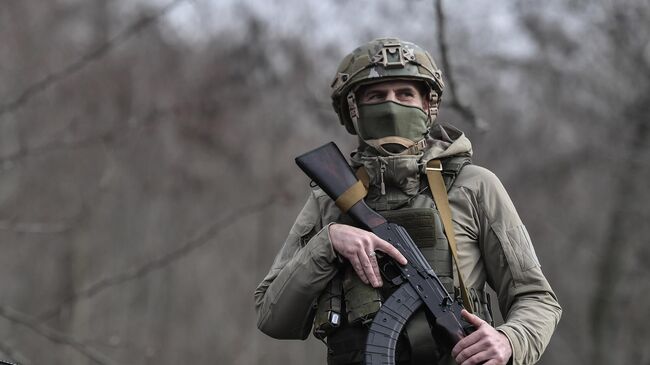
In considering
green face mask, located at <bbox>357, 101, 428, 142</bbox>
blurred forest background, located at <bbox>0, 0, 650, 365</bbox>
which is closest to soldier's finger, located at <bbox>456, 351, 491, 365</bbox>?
green face mask, located at <bbox>357, 101, 428, 142</bbox>

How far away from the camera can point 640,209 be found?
17156 millimetres

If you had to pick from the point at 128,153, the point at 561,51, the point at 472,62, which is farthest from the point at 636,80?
the point at 128,153

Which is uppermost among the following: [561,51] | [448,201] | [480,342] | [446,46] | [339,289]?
[561,51]

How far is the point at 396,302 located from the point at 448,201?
1.46 ft

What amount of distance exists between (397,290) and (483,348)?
40 centimetres

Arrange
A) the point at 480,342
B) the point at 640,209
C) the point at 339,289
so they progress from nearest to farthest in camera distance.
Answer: the point at 480,342, the point at 339,289, the point at 640,209

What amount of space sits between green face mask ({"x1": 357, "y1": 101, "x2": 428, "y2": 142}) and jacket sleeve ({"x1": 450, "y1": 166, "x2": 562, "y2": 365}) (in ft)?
0.84

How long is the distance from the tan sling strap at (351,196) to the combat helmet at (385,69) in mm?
348

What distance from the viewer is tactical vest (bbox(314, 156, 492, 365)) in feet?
12.5

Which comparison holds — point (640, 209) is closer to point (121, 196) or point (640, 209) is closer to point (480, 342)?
point (121, 196)

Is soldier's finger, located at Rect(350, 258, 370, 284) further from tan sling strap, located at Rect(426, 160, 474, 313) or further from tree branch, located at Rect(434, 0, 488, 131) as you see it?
tree branch, located at Rect(434, 0, 488, 131)

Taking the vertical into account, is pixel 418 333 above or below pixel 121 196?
below

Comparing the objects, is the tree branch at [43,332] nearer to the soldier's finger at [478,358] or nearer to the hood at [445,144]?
the hood at [445,144]

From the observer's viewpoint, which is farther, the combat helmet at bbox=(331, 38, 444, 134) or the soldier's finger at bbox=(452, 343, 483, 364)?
the combat helmet at bbox=(331, 38, 444, 134)
